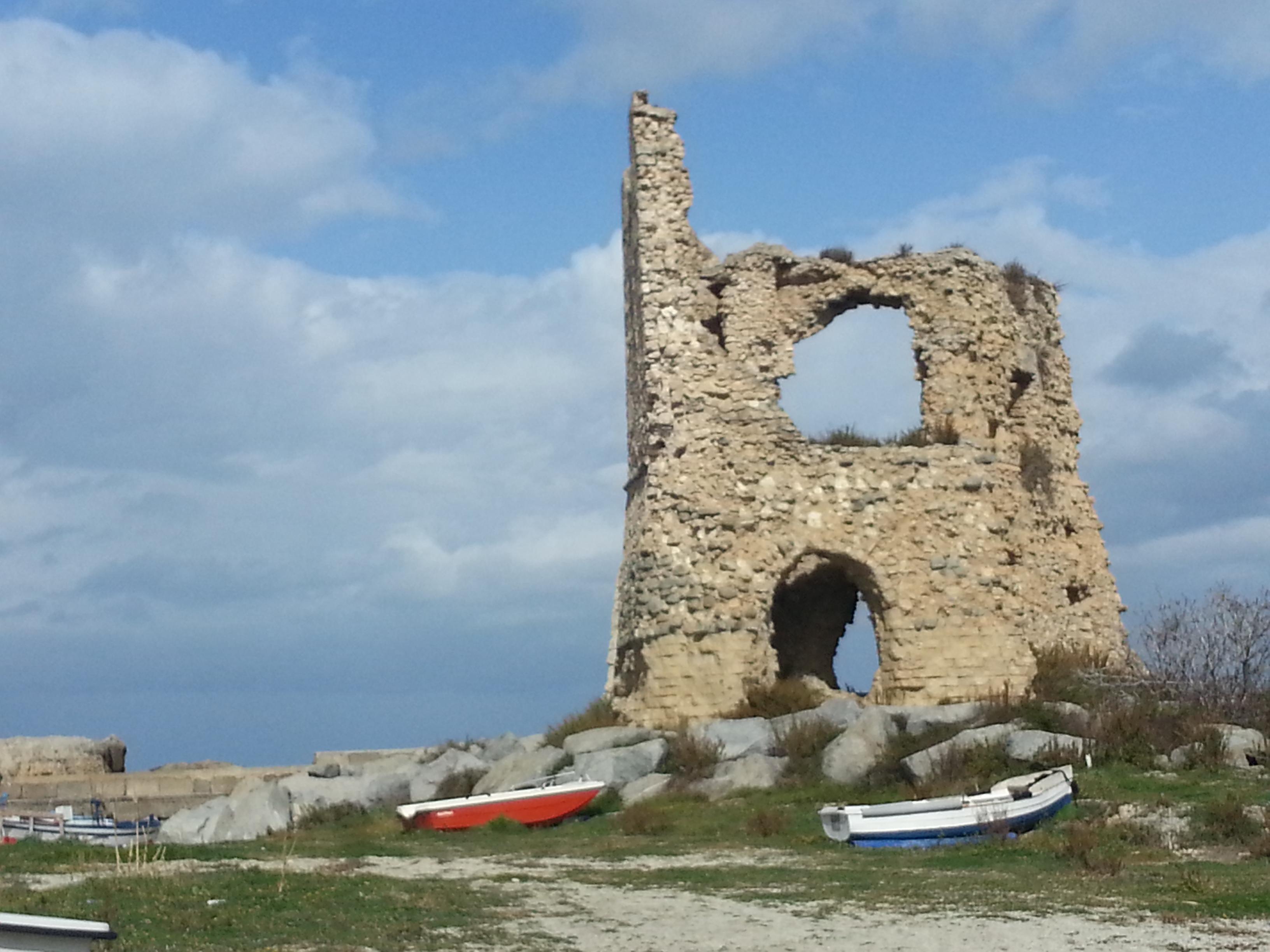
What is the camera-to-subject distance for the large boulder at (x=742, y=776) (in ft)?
58.3

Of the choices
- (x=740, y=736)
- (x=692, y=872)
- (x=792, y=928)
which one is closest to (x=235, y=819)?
(x=740, y=736)

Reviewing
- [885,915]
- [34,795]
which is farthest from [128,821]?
[885,915]

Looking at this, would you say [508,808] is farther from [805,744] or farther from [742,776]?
[805,744]

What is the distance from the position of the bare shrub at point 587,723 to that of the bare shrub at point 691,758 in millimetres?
2573

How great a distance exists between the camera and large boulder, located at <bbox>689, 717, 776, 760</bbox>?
751 inches

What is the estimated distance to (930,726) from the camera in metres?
18.8

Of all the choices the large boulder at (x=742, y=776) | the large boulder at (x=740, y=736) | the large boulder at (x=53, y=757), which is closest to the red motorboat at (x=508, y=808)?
the large boulder at (x=742, y=776)

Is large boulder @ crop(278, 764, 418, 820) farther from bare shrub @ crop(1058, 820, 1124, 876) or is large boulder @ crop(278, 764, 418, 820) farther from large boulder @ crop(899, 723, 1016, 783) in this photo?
bare shrub @ crop(1058, 820, 1124, 876)

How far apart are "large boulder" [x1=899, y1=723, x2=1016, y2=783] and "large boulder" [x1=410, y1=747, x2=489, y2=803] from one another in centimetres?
604

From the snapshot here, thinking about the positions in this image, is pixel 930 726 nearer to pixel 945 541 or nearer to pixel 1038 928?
pixel 945 541

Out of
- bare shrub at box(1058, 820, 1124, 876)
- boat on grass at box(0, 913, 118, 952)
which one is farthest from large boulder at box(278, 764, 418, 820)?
boat on grass at box(0, 913, 118, 952)

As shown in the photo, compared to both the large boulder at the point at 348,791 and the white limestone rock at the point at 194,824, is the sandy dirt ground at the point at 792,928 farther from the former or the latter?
the large boulder at the point at 348,791

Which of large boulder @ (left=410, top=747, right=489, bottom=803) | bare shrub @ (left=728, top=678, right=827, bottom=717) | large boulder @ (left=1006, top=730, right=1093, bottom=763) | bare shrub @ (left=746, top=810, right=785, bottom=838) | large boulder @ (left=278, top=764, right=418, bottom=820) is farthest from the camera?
bare shrub @ (left=728, top=678, right=827, bottom=717)

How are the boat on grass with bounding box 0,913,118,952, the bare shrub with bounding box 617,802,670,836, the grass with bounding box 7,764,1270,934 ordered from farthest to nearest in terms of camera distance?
the bare shrub with bounding box 617,802,670,836 → the grass with bounding box 7,764,1270,934 → the boat on grass with bounding box 0,913,118,952
